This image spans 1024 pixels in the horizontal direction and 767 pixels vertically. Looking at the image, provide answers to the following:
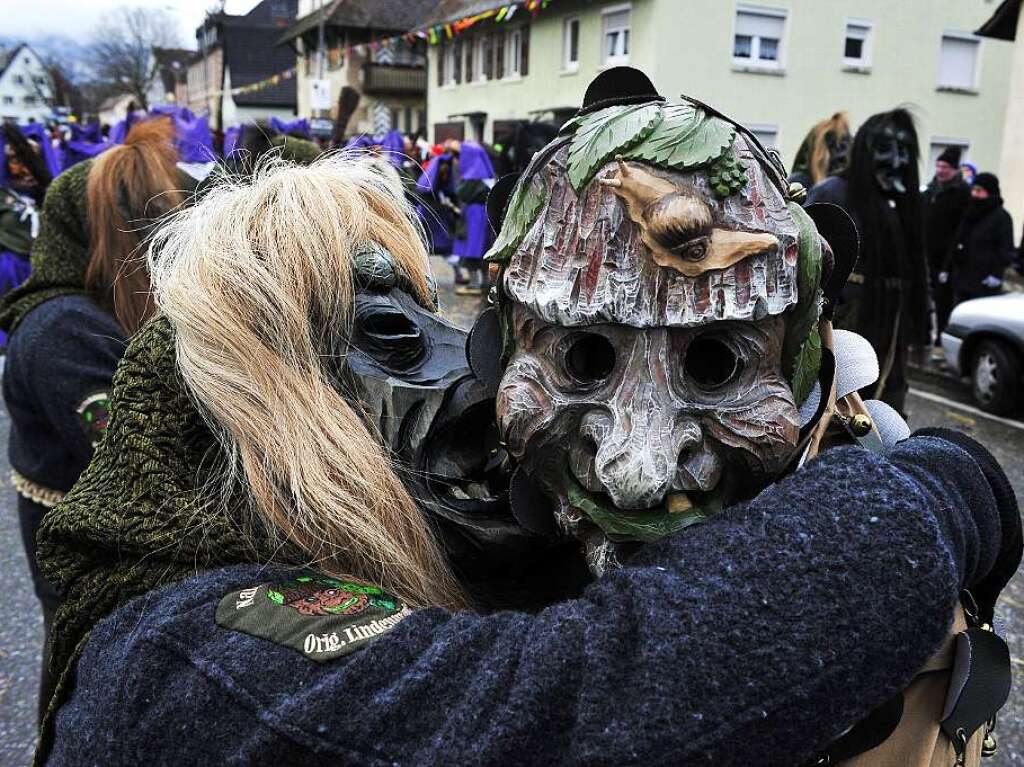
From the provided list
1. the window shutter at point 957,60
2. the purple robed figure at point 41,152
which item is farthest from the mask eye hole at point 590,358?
the window shutter at point 957,60

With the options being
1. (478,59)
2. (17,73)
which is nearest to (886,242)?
(478,59)

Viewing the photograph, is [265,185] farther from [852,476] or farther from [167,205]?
[167,205]

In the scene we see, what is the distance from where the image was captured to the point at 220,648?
0.88m

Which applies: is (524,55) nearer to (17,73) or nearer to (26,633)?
(26,633)

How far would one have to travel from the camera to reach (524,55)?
20859 mm

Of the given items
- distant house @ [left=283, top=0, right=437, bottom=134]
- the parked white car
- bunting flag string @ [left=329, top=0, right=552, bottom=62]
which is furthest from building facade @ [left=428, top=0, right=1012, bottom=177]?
distant house @ [left=283, top=0, right=437, bottom=134]

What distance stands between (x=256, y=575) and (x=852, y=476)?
648 mm

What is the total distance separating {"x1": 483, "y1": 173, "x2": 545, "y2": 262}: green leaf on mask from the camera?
94 centimetres

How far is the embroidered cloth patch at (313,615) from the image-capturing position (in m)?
0.88

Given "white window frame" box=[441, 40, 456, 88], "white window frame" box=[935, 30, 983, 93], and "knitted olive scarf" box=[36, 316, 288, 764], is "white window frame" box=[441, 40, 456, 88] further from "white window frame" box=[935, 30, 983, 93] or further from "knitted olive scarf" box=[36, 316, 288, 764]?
"knitted olive scarf" box=[36, 316, 288, 764]

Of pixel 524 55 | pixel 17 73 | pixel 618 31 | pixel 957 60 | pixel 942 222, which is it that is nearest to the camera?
pixel 942 222

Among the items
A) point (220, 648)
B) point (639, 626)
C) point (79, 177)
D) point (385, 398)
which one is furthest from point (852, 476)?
point (79, 177)

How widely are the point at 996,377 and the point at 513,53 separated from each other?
17.3 m

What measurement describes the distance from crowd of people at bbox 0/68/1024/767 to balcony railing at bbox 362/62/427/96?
3098cm
